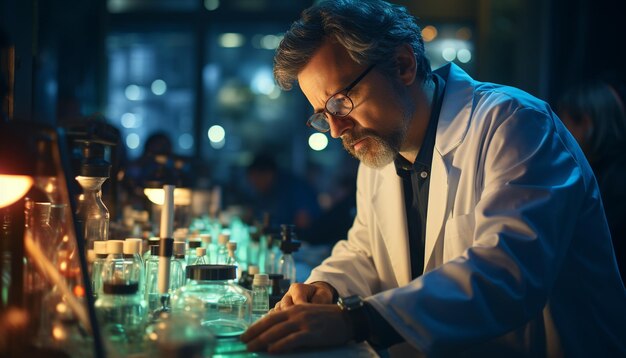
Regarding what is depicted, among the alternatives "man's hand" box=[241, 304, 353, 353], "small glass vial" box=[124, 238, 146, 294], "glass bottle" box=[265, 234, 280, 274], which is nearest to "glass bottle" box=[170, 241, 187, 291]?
"small glass vial" box=[124, 238, 146, 294]

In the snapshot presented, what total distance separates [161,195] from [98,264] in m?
0.77

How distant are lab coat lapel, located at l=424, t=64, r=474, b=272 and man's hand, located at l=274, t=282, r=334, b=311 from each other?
346mm

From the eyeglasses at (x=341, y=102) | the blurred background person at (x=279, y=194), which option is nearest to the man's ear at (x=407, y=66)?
the eyeglasses at (x=341, y=102)

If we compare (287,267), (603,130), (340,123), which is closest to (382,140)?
(340,123)

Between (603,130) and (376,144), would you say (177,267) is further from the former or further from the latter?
(603,130)

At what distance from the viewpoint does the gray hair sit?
2051 mm

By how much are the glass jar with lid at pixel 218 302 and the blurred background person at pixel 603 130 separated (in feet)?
7.58

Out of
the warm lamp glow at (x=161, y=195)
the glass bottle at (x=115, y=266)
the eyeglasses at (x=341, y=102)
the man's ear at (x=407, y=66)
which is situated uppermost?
the man's ear at (x=407, y=66)

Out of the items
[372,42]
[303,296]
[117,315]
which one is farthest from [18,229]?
[372,42]

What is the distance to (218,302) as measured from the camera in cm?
164

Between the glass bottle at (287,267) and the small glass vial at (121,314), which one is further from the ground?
the small glass vial at (121,314)

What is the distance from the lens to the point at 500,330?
1565mm

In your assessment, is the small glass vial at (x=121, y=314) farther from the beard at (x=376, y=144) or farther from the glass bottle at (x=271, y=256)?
the glass bottle at (x=271, y=256)

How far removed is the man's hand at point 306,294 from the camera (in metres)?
1.82
